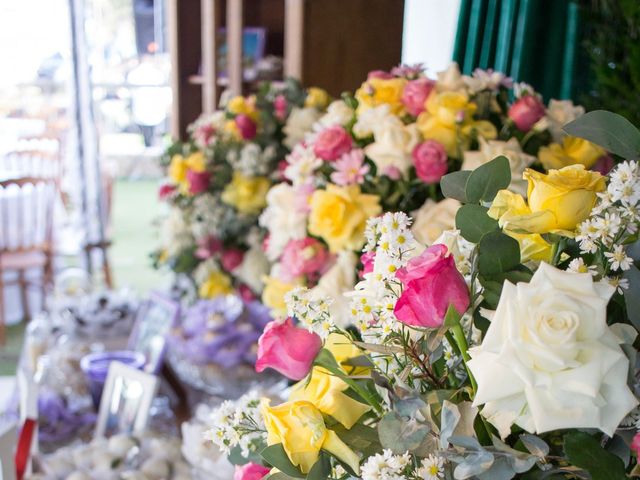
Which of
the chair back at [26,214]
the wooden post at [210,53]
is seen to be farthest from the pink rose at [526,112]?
the chair back at [26,214]

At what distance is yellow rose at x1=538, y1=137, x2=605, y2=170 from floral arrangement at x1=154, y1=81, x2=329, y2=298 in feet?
2.05

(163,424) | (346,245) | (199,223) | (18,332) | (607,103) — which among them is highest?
(607,103)

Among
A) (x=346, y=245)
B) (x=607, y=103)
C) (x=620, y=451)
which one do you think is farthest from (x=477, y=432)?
(x=607, y=103)

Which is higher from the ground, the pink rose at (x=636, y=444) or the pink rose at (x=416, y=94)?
the pink rose at (x=416, y=94)

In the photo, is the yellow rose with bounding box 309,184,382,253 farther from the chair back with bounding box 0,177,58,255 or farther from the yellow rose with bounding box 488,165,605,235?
the chair back with bounding box 0,177,58,255

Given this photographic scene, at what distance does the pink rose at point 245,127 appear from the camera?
174 cm

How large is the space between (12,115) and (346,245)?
7.96 m

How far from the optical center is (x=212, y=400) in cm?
170

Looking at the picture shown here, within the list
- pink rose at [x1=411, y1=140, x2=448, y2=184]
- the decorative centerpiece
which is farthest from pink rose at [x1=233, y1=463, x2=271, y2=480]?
the decorative centerpiece

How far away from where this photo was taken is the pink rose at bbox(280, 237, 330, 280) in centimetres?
119

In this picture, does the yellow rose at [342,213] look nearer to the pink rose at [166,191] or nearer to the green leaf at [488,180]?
the green leaf at [488,180]

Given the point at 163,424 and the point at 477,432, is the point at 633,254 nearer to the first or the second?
the point at 477,432

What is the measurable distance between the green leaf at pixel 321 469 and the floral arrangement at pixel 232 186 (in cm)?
116

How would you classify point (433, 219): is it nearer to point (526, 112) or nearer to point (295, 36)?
point (526, 112)
